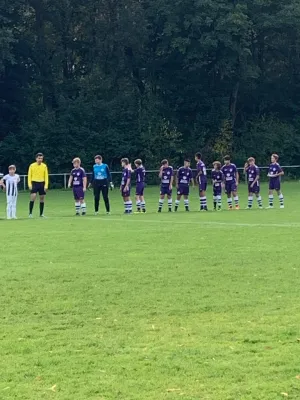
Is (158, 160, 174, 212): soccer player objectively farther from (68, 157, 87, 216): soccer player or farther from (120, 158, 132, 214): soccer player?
(68, 157, 87, 216): soccer player

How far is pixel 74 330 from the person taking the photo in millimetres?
8547

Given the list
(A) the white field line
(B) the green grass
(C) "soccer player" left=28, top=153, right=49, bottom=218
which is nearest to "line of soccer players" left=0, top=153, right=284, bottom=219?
(C) "soccer player" left=28, top=153, right=49, bottom=218

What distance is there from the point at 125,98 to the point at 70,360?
5325 cm

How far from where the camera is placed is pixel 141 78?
6125cm

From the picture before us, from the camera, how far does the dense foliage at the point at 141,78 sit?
184 ft

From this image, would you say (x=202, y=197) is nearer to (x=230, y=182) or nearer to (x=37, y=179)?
(x=230, y=182)

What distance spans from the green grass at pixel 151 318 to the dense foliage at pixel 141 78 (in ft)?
130

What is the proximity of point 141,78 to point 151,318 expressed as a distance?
53.2 metres

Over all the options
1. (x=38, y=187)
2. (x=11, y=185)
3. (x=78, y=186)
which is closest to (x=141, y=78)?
(x=78, y=186)

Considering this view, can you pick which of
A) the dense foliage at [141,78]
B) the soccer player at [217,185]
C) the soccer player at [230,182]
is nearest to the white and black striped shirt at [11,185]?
the soccer player at [217,185]

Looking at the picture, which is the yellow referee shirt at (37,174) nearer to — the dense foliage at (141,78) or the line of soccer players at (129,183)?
the line of soccer players at (129,183)

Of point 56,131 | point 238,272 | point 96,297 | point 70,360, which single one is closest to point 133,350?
point 70,360

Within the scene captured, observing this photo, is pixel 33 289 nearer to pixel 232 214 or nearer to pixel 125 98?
pixel 232 214

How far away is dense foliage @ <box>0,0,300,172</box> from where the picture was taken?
56.2 m
